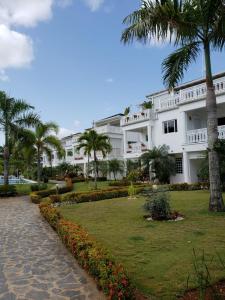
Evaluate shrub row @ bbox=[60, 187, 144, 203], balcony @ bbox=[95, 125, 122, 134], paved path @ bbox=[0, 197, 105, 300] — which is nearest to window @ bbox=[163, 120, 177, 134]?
A: shrub row @ bbox=[60, 187, 144, 203]

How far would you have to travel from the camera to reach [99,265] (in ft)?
A: 18.8

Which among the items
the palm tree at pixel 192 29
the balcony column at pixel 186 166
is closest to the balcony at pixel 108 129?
the balcony column at pixel 186 166

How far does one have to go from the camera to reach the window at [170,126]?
29656mm

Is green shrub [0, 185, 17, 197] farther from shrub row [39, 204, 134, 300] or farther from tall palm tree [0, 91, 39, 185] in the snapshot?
shrub row [39, 204, 134, 300]

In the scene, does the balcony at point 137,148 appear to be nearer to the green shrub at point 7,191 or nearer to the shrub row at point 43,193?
the shrub row at point 43,193

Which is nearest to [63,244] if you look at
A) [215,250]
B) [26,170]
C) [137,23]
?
[215,250]

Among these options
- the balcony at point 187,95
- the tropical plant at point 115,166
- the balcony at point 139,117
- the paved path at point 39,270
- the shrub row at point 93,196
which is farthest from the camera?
the tropical plant at point 115,166

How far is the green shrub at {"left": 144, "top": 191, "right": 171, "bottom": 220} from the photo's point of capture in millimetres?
11398

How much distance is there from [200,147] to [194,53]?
13648 mm

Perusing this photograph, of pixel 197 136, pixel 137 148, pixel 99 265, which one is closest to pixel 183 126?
pixel 197 136

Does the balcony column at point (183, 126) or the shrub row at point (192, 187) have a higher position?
the balcony column at point (183, 126)

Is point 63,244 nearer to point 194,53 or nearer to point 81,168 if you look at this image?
point 194,53

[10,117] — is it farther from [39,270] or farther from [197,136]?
[39,270]

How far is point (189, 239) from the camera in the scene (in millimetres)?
8555
